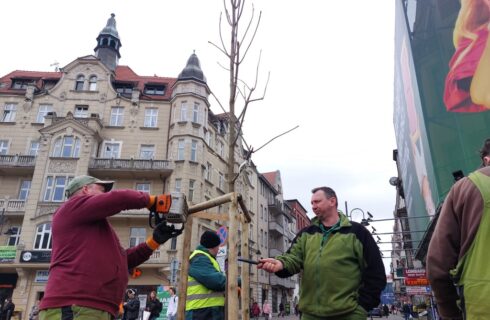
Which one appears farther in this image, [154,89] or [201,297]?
[154,89]

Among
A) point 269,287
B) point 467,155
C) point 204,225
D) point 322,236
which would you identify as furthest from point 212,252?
point 269,287

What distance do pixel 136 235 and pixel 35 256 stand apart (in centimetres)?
697

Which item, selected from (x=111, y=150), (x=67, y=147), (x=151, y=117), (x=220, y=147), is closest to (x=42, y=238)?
(x=67, y=147)

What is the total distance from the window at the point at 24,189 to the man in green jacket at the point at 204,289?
1210 inches

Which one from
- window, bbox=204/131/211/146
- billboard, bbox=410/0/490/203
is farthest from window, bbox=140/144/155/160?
billboard, bbox=410/0/490/203

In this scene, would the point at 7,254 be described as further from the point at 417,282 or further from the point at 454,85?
the point at 454,85

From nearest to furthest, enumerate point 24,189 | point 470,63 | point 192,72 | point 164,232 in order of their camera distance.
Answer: point 164,232
point 470,63
point 24,189
point 192,72

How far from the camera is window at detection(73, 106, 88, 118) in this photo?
32812 mm

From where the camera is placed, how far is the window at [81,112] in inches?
1292

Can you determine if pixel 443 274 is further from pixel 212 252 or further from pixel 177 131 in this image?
pixel 177 131

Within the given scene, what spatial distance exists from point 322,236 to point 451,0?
1524 cm

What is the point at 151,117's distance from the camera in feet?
109

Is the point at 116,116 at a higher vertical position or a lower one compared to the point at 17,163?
higher

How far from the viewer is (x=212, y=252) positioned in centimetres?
514
